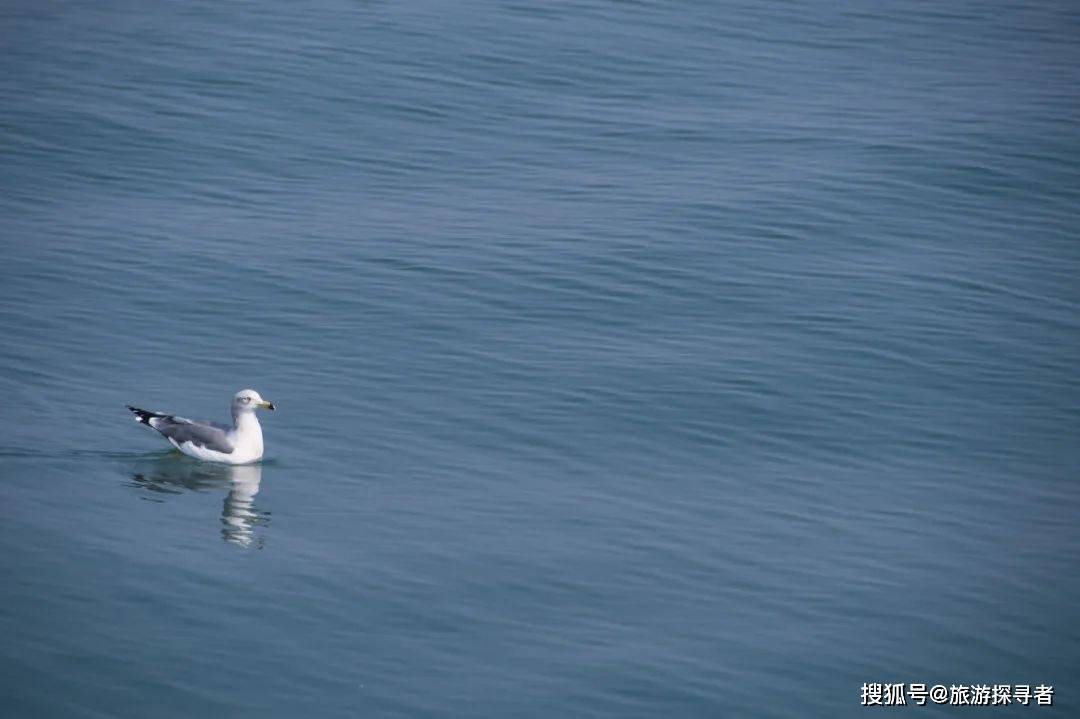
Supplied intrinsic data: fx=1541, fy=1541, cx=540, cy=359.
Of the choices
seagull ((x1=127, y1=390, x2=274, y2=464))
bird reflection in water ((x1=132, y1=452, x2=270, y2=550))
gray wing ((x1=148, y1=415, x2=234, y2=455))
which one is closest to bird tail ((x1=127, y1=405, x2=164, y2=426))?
seagull ((x1=127, y1=390, x2=274, y2=464))

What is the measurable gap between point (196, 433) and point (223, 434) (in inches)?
15.6

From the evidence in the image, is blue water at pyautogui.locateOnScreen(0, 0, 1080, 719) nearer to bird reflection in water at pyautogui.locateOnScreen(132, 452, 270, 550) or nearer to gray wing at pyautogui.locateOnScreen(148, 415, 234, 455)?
bird reflection in water at pyautogui.locateOnScreen(132, 452, 270, 550)

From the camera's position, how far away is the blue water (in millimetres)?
18359

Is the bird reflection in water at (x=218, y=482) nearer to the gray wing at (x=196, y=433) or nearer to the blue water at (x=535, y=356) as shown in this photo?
the blue water at (x=535, y=356)

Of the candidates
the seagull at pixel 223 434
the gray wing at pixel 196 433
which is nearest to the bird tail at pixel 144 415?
the seagull at pixel 223 434

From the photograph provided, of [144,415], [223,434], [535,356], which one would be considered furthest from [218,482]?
[535,356]

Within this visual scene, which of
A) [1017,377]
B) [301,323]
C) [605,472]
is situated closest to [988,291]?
[1017,377]

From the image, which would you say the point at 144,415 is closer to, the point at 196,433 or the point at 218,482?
the point at 196,433

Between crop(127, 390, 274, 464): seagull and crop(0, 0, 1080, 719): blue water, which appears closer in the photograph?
crop(0, 0, 1080, 719): blue water

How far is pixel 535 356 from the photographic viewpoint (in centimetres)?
2719

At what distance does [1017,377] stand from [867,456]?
498 centimetres

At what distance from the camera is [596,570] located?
65.8 feet

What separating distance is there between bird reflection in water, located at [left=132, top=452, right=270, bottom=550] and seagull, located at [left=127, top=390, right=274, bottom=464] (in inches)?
7.6

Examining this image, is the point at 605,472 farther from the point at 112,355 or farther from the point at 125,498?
the point at 112,355
